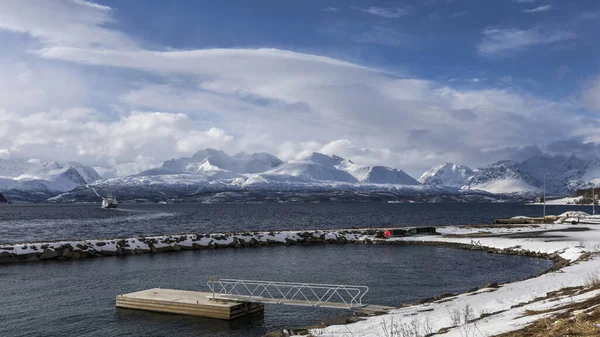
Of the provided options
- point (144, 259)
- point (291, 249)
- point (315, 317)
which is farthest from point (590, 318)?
point (291, 249)

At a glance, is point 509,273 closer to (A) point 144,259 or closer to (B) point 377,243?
(B) point 377,243

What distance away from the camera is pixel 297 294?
30047 mm

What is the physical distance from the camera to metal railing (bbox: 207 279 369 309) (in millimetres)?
25703

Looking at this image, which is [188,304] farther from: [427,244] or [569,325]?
[427,244]

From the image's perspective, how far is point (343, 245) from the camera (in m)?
61.6

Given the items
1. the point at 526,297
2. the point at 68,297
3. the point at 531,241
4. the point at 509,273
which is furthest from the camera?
the point at 531,241

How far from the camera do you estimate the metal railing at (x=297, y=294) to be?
84.3 feet

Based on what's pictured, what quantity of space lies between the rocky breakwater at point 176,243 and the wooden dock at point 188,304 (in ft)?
80.0

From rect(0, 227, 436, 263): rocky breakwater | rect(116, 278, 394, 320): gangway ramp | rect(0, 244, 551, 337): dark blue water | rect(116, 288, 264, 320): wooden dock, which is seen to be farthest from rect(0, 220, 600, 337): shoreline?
rect(116, 288, 264, 320): wooden dock

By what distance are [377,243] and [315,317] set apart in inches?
1545

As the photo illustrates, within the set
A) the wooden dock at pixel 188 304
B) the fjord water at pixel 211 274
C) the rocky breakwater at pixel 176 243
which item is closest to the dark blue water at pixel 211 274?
the fjord water at pixel 211 274

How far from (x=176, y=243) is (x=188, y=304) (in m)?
31.5

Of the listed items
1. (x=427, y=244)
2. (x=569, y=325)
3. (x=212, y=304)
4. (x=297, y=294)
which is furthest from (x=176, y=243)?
(x=569, y=325)

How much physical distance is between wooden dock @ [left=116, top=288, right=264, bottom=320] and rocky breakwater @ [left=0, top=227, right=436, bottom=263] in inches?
959
